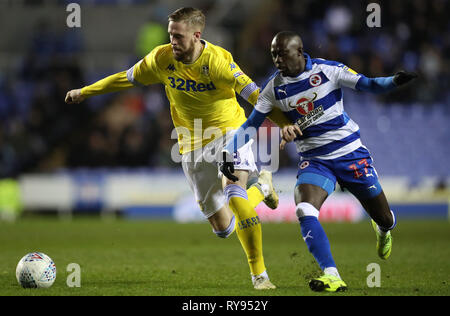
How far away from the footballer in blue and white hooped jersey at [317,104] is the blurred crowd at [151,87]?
1122cm

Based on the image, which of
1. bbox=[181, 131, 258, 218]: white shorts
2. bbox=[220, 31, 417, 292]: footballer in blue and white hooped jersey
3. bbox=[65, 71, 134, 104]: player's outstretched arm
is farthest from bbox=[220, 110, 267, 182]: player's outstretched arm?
bbox=[65, 71, 134, 104]: player's outstretched arm

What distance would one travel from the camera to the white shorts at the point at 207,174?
6938 millimetres

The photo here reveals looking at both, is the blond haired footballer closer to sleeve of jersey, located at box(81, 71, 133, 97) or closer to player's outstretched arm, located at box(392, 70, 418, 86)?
sleeve of jersey, located at box(81, 71, 133, 97)

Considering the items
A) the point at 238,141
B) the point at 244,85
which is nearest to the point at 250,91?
the point at 244,85

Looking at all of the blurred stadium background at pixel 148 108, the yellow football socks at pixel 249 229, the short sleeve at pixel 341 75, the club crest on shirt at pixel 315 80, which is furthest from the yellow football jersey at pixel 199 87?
the blurred stadium background at pixel 148 108

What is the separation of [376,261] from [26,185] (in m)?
11.0

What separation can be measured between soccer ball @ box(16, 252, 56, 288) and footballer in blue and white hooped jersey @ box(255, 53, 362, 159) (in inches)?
89.9

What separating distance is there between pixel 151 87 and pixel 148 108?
0.62 metres

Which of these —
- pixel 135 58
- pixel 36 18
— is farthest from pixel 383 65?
pixel 36 18

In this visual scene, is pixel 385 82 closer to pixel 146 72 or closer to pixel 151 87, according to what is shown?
pixel 146 72

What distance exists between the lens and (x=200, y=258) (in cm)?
909

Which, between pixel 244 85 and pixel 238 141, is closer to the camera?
pixel 238 141

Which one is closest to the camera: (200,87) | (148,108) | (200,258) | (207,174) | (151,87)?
(200,87)
